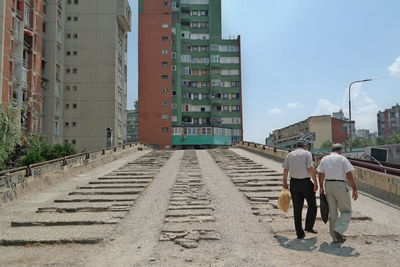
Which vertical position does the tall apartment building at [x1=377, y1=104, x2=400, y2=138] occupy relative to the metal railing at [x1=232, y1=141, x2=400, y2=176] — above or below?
above

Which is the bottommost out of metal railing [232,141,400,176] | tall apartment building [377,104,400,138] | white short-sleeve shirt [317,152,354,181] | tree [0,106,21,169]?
metal railing [232,141,400,176]

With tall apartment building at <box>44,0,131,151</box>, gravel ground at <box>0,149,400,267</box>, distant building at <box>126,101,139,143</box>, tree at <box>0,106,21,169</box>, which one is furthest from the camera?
distant building at <box>126,101,139,143</box>

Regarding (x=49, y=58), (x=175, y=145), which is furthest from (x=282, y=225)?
(x=175, y=145)

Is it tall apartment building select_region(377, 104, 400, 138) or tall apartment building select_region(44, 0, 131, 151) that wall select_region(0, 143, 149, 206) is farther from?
tall apartment building select_region(377, 104, 400, 138)

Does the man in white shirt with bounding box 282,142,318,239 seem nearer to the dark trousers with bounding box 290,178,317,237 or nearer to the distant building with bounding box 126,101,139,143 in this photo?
the dark trousers with bounding box 290,178,317,237

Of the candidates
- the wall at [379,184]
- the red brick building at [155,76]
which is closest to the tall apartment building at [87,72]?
the red brick building at [155,76]

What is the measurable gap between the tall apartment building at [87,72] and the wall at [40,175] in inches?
1138

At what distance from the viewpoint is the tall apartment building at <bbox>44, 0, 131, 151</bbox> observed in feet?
145

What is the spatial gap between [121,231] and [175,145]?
178 ft

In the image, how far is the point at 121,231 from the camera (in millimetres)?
6102

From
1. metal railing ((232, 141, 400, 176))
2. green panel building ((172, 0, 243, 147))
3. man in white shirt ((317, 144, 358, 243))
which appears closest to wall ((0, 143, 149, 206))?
man in white shirt ((317, 144, 358, 243))

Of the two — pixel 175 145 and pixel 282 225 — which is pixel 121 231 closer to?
pixel 282 225

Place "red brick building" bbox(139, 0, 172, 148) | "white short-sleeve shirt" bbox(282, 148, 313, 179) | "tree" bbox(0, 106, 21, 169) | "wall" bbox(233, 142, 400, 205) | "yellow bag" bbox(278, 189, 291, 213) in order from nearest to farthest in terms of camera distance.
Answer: "white short-sleeve shirt" bbox(282, 148, 313, 179) → "yellow bag" bbox(278, 189, 291, 213) → "wall" bbox(233, 142, 400, 205) → "tree" bbox(0, 106, 21, 169) → "red brick building" bbox(139, 0, 172, 148)

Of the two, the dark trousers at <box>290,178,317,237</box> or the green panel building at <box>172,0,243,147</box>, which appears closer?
the dark trousers at <box>290,178,317,237</box>
